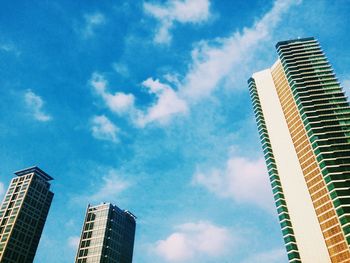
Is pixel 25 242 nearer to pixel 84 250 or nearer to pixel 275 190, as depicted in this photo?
pixel 84 250

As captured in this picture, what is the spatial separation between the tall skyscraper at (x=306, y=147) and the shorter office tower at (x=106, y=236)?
8589 centimetres

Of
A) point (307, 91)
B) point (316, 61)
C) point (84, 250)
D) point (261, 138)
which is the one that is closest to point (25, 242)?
point (84, 250)

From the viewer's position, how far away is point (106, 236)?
169125 millimetres

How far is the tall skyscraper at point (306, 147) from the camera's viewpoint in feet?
371

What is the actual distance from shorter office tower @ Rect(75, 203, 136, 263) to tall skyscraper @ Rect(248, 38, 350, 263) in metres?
85.9

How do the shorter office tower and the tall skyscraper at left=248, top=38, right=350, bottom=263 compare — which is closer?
the tall skyscraper at left=248, top=38, right=350, bottom=263

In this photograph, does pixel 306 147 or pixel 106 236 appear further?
pixel 106 236

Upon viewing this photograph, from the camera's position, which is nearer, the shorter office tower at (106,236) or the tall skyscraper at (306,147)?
the tall skyscraper at (306,147)

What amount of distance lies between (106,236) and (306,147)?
104m

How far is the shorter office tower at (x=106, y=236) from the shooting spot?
16288 centimetres

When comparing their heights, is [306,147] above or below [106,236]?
above

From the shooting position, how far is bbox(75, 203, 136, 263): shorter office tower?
16288 cm

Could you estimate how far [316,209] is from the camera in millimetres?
119375

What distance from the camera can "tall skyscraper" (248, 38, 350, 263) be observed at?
371 feet
